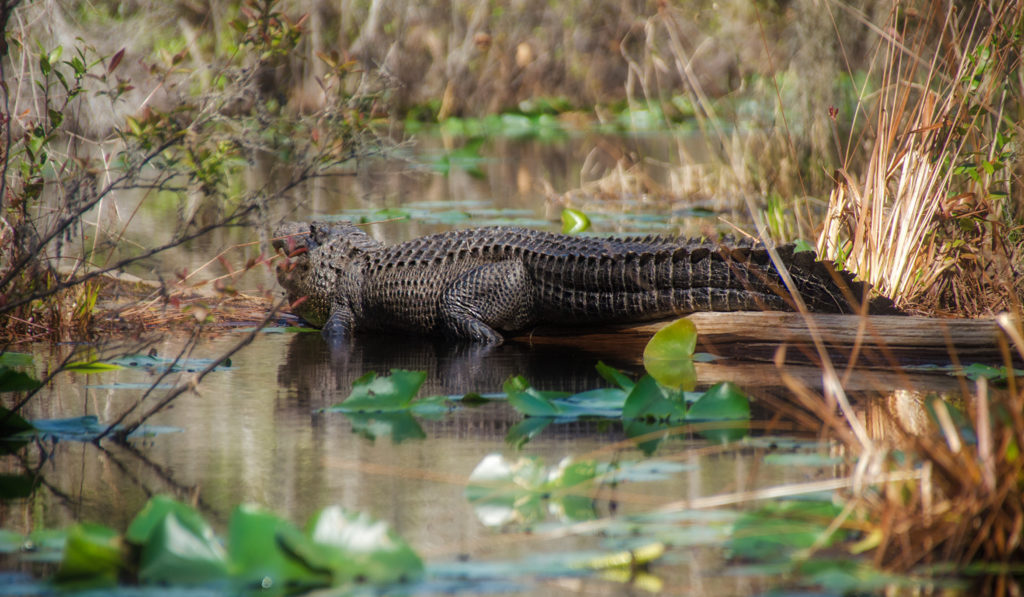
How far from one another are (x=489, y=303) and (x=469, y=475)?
269 cm

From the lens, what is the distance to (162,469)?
3.45 meters

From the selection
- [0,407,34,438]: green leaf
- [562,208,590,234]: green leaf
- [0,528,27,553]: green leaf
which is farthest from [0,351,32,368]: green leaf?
[562,208,590,234]: green leaf

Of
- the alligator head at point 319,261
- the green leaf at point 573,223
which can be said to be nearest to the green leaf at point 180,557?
the alligator head at point 319,261

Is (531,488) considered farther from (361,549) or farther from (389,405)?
(389,405)

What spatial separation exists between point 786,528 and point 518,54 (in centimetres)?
2307

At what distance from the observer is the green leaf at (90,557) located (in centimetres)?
250

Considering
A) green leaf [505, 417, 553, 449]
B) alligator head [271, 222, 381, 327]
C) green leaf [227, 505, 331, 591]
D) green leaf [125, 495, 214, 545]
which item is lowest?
green leaf [227, 505, 331, 591]

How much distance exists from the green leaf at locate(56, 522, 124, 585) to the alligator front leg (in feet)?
11.6

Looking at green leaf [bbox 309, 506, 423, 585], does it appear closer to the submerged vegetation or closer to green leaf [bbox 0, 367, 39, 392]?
the submerged vegetation

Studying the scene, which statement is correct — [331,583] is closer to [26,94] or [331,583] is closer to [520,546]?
→ [520,546]

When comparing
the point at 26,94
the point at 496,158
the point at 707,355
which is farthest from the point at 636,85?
the point at 707,355

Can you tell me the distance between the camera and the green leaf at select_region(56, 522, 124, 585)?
8.21ft

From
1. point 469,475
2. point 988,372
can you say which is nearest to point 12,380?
point 469,475

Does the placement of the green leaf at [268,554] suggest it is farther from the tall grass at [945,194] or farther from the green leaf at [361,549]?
the tall grass at [945,194]
